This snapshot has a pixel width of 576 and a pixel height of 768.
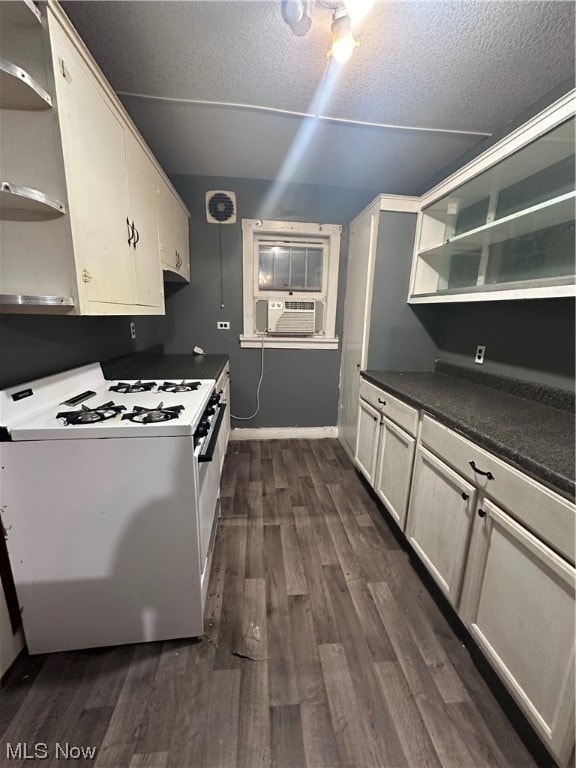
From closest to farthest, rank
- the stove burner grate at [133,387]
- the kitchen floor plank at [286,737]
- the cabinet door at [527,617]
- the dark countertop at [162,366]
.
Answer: the cabinet door at [527,617] < the kitchen floor plank at [286,737] < the stove burner grate at [133,387] < the dark countertop at [162,366]

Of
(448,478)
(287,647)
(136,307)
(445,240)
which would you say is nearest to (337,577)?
(287,647)

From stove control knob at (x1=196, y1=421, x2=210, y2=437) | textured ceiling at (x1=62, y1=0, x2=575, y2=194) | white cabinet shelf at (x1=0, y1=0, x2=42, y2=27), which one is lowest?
stove control knob at (x1=196, y1=421, x2=210, y2=437)

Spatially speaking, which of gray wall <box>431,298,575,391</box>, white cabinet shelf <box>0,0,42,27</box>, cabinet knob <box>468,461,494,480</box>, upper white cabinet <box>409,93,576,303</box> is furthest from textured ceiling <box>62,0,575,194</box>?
cabinet knob <box>468,461,494,480</box>

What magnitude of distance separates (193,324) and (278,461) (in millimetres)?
1554

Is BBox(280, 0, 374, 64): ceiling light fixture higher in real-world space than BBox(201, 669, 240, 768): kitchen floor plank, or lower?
higher

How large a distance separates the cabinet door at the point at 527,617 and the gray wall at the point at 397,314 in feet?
4.60

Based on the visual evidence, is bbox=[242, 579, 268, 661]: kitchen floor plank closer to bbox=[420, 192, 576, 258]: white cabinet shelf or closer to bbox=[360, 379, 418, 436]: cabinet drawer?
bbox=[360, 379, 418, 436]: cabinet drawer

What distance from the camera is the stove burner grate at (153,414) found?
1056 mm

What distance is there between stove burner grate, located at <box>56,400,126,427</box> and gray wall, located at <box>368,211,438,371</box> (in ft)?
5.86

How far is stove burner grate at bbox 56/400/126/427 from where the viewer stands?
1.03 metres

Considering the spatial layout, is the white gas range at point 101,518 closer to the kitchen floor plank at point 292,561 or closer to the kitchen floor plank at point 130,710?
the kitchen floor plank at point 130,710

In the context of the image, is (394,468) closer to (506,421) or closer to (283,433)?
(506,421)

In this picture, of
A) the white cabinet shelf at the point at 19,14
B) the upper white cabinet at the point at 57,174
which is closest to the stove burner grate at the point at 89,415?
the upper white cabinet at the point at 57,174

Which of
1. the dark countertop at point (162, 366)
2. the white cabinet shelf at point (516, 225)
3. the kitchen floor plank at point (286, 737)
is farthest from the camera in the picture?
the dark countertop at point (162, 366)
